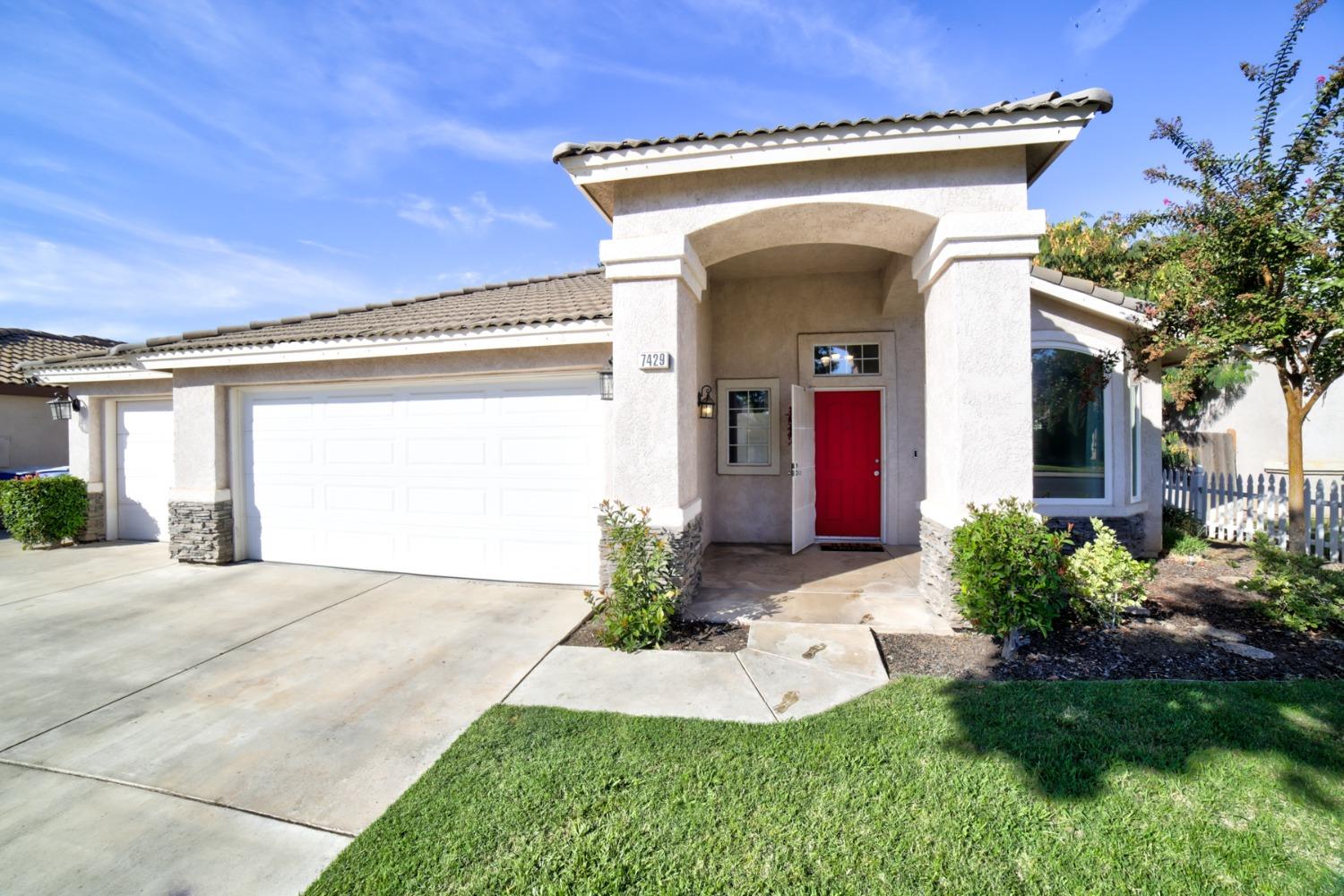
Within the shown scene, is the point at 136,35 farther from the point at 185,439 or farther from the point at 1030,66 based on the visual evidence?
the point at 1030,66

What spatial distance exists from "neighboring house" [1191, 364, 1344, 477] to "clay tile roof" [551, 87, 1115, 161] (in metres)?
13.8

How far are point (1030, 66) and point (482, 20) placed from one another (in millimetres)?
6067

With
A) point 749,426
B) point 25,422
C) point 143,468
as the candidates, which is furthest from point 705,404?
point 25,422

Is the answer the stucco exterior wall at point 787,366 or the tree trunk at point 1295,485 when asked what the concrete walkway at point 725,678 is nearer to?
the stucco exterior wall at point 787,366

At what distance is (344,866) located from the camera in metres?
2.33

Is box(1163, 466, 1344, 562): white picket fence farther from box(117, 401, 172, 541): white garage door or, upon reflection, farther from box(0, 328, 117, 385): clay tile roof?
box(0, 328, 117, 385): clay tile roof

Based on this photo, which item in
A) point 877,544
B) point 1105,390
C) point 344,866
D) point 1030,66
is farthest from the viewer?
point 877,544

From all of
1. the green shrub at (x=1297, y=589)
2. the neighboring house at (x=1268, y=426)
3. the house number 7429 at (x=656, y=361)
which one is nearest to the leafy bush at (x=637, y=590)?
the house number 7429 at (x=656, y=361)

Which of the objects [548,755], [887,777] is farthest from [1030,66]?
[548,755]

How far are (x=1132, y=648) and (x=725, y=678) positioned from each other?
3373 mm

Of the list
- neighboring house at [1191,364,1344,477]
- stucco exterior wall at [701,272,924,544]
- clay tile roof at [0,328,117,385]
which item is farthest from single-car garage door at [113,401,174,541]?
neighboring house at [1191,364,1344,477]

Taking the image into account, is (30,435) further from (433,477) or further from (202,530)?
(433,477)

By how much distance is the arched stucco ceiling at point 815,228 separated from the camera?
16.9ft

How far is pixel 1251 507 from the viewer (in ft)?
26.2
